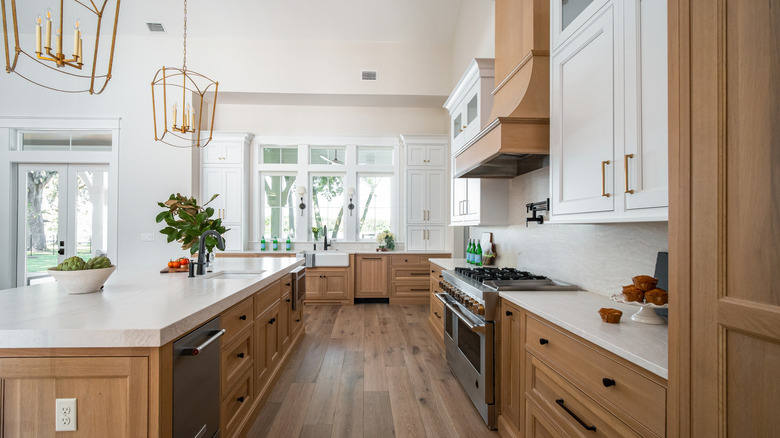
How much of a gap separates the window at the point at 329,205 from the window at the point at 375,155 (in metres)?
0.54

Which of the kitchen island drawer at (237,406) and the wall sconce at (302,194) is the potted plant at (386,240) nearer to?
the wall sconce at (302,194)

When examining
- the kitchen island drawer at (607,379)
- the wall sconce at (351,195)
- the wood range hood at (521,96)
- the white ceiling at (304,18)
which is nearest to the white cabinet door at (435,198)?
the wall sconce at (351,195)

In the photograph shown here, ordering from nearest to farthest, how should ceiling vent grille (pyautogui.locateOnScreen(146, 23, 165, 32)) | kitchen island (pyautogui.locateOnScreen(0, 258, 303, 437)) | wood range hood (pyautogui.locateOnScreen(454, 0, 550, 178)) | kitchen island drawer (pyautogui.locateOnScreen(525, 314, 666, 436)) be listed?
kitchen island drawer (pyautogui.locateOnScreen(525, 314, 666, 436)) → kitchen island (pyautogui.locateOnScreen(0, 258, 303, 437)) → wood range hood (pyautogui.locateOnScreen(454, 0, 550, 178)) → ceiling vent grille (pyautogui.locateOnScreen(146, 23, 165, 32))

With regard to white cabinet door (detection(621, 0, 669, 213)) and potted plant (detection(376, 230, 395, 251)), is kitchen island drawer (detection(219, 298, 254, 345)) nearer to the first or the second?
white cabinet door (detection(621, 0, 669, 213))

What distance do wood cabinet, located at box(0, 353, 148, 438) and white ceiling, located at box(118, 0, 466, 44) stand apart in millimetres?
5126

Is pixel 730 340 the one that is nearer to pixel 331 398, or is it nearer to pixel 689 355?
pixel 689 355

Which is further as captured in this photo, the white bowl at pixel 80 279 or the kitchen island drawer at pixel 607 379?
the white bowl at pixel 80 279

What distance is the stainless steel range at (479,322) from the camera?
6.56ft

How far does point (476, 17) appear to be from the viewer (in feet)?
13.1

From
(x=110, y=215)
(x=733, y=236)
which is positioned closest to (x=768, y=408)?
(x=733, y=236)

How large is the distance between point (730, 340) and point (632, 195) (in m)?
0.72

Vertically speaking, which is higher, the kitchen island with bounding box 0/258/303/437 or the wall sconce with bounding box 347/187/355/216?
the wall sconce with bounding box 347/187/355/216

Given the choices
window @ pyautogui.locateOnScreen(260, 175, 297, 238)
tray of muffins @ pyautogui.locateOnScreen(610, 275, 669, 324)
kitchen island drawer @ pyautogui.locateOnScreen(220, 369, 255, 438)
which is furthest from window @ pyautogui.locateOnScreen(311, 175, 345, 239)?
tray of muffins @ pyautogui.locateOnScreen(610, 275, 669, 324)

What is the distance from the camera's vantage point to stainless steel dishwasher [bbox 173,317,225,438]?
117 cm
